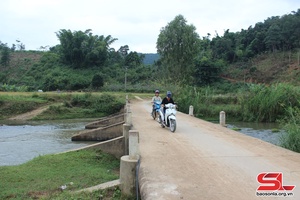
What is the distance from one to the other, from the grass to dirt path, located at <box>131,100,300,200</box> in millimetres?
1523

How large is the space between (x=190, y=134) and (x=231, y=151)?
11.5 feet

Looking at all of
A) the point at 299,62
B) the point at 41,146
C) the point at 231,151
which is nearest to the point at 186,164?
the point at 231,151

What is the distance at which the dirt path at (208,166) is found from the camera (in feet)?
17.6

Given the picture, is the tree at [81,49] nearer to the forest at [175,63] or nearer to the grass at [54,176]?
the forest at [175,63]

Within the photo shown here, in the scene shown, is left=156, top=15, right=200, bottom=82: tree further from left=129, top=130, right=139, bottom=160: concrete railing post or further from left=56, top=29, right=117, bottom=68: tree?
left=129, top=130, right=139, bottom=160: concrete railing post

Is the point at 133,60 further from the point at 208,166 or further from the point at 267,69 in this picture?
the point at 208,166

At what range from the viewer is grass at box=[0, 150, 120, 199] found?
25.7ft

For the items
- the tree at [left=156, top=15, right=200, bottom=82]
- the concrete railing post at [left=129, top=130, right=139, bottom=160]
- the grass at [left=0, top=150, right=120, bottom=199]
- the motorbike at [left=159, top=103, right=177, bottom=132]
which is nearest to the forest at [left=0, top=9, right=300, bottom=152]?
the tree at [left=156, top=15, right=200, bottom=82]

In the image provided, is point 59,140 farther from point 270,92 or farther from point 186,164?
point 270,92

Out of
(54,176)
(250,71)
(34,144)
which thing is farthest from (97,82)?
(54,176)

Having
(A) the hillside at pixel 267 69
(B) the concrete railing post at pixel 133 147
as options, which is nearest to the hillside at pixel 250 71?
(A) the hillside at pixel 267 69

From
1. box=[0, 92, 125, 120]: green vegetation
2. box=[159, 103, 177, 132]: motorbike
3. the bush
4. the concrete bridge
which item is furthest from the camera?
box=[0, 92, 125, 120]: green vegetation

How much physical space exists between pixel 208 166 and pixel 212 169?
10.3 inches

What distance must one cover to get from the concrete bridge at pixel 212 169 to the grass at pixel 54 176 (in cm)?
149
